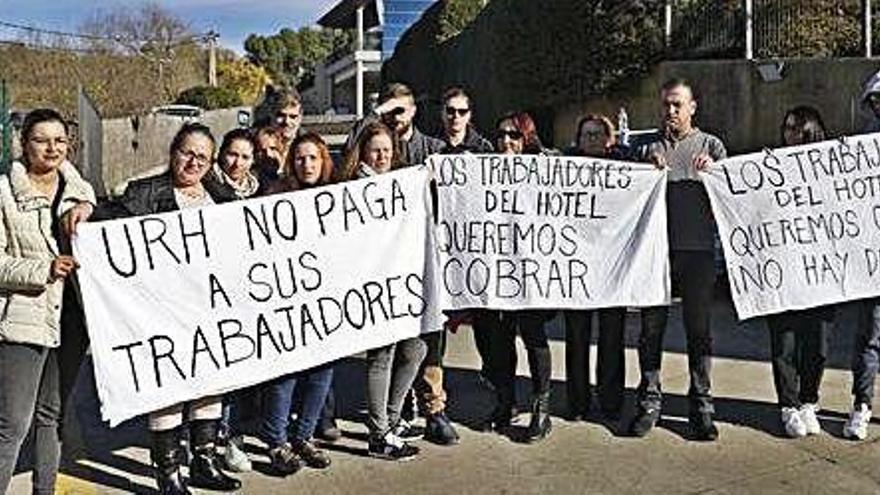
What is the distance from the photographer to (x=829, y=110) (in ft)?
57.0

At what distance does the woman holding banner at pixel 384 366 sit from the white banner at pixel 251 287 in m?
0.10

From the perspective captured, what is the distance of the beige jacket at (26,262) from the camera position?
457cm

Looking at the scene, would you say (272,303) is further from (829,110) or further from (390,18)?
(390,18)

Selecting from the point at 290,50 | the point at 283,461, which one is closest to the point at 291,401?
the point at 283,461

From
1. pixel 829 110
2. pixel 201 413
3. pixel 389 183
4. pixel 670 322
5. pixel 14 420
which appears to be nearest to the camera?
pixel 14 420

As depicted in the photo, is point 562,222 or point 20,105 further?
point 20,105

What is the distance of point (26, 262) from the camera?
15.0ft

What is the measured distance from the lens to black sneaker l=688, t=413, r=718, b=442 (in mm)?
6082

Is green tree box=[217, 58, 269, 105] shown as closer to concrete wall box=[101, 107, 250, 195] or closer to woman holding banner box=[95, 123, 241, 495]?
concrete wall box=[101, 107, 250, 195]

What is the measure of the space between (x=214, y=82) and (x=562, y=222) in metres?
47.1

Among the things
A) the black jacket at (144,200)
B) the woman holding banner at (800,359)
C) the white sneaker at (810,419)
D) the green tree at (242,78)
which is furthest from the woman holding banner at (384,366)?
the green tree at (242,78)

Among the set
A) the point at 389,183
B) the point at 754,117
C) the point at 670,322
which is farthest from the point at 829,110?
the point at 389,183

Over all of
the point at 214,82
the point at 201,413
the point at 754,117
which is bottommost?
the point at 201,413

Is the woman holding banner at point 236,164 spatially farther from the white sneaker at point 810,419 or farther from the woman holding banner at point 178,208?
the white sneaker at point 810,419
